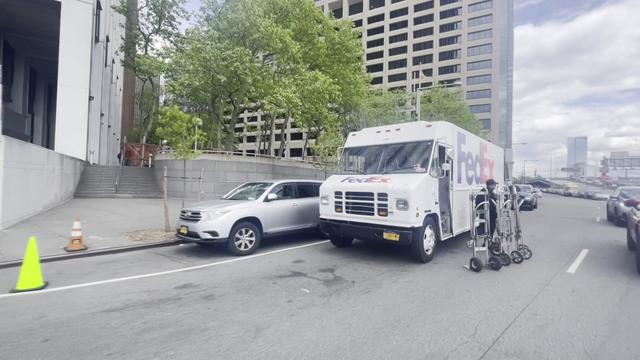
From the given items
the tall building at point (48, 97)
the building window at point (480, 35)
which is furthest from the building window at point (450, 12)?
the tall building at point (48, 97)

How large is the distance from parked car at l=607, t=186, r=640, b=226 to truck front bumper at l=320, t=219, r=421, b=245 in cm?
1180

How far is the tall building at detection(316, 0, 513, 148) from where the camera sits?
58.7 metres

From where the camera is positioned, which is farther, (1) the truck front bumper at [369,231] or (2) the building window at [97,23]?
(2) the building window at [97,23]

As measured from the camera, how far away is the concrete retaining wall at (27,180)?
8.88 meters

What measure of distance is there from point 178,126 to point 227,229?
4694mm

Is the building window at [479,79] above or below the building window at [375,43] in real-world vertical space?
below

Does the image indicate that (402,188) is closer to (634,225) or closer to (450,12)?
(634,225)

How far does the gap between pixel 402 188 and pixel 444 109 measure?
28186mm

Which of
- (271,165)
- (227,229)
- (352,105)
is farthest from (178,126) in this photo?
(352,105)

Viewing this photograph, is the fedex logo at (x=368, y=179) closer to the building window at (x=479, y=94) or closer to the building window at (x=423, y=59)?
the building window at (x=479, y=94)

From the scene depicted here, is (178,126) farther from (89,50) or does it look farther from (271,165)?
(271,165)

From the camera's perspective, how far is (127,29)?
24422 mm

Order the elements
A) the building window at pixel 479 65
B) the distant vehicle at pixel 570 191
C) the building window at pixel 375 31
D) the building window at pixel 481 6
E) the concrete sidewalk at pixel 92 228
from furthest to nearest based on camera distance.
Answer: the building window at pixel 375 31
the building window at pixel 479 65
the building window at pixel 481 6
the distant vehicle at pixel 570 191
the concrete sidewalk at pixel 92 228

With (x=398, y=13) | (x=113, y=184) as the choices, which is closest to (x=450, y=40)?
(x=398, y=13)
